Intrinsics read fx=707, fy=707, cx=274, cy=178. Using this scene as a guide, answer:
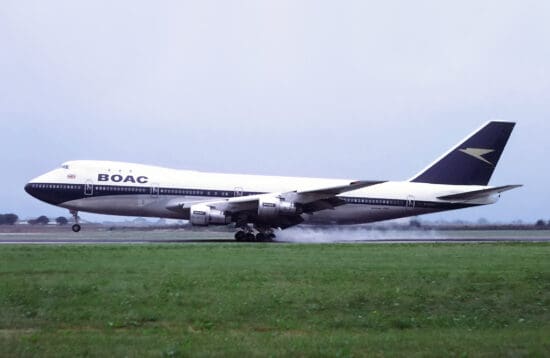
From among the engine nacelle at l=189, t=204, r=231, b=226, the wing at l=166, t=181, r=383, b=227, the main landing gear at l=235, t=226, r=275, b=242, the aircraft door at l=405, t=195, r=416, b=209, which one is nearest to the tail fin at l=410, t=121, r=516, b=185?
the aircraft door at l=405, t=195, r=416, b=209

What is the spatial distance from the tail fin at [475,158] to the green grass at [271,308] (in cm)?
2099

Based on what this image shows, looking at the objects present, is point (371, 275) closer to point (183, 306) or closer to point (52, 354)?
point (183, 306)

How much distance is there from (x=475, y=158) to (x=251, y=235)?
14076 millimetres

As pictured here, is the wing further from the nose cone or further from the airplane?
the nose cone

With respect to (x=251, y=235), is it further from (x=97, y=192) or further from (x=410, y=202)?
(x=410, y=202)

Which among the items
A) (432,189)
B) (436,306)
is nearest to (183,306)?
(436,306)

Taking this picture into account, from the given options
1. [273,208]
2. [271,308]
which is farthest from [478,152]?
[271,308]

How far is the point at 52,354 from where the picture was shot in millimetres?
9562

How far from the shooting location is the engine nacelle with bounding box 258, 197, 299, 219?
35.9 metres

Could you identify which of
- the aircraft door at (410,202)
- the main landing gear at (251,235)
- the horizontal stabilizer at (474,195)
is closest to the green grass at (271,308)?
the main landing gear at (251,235)

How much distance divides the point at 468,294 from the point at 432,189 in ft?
86.1

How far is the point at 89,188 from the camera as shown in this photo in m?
37.4

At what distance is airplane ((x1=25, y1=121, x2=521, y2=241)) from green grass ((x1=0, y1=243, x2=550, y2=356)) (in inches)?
624

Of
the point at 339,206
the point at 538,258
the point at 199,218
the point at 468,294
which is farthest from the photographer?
the point at 339,206
